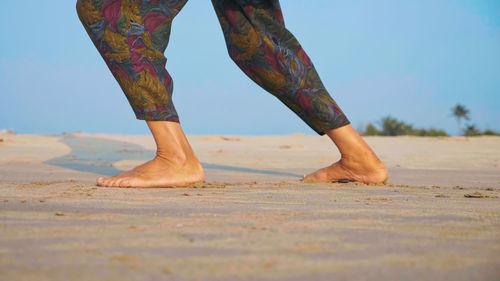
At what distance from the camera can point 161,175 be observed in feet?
8.08

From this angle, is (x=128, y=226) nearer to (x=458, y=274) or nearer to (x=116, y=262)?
(x=116, y=262)

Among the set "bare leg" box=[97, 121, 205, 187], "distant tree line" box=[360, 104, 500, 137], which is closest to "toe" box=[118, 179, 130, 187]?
"bare leg" box=[97, 121, 205, 187]

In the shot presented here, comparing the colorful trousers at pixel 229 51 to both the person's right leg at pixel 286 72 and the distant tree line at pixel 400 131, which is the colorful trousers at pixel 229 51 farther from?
the distant tree line at pixel 400 131

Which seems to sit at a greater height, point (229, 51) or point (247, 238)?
point (229, 51)

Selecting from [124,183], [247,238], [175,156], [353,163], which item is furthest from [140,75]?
[247,238]

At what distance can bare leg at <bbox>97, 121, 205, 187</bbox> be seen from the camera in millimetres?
2447

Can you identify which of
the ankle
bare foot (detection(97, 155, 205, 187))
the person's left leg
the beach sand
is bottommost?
the beach sand

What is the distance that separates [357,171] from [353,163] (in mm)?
48

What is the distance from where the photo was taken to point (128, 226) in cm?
114

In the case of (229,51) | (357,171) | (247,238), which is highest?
(229,51)

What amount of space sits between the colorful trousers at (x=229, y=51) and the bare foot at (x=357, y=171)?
0.72 ft

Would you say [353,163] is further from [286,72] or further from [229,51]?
[229,51]

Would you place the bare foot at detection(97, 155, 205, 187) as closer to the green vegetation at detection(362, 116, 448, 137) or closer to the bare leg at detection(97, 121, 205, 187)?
the bare leg at detection(97, 121, 205, 187)

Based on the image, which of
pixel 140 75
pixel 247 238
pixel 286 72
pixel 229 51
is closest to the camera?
pixel 247 238
